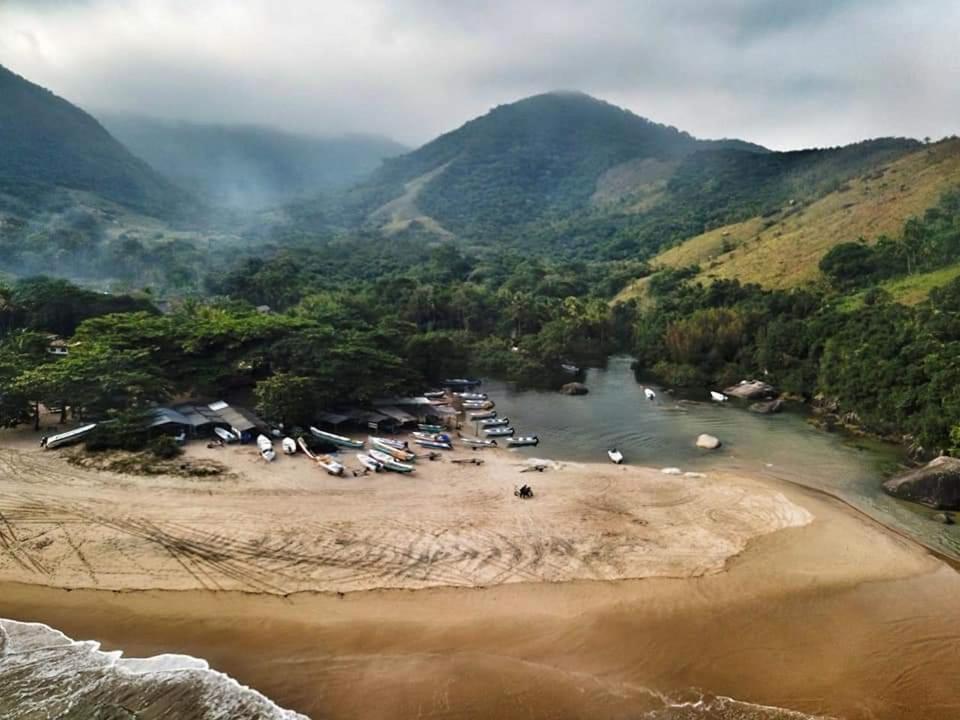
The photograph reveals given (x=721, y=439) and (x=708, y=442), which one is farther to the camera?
(x=721, y=439)

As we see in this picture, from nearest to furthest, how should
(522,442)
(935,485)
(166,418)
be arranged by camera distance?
(935,485)
(166,418)
(522,442)

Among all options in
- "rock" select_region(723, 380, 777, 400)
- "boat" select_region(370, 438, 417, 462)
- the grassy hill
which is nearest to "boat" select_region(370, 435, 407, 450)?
"boat" select_region(370, 438, 417, 462)

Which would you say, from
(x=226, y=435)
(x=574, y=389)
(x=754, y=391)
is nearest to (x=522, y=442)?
(x=574, y=389)

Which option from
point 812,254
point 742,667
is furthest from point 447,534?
point 812,254

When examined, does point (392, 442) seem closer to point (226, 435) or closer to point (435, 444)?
point (435, 444)

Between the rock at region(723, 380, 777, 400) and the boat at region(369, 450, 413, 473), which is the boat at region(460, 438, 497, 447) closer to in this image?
the boat at region(369, 450, 413, 473)

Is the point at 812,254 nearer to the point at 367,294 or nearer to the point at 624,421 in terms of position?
the point at 624,421

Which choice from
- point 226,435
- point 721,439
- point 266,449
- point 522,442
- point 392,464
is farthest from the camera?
point 721,439
